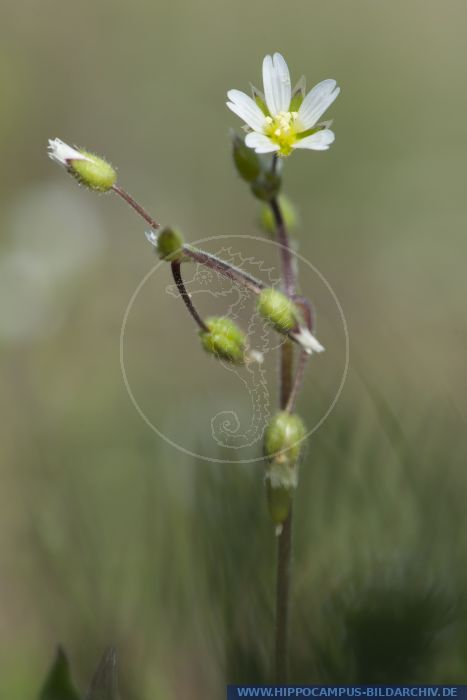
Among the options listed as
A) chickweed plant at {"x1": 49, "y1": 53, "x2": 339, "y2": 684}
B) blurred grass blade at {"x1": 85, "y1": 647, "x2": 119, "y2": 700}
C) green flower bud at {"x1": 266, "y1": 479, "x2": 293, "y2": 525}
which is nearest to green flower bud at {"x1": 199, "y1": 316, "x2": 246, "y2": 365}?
chickweed plant at {"x1": 49, "y1": 53, "x2": 339, "y2": 684}

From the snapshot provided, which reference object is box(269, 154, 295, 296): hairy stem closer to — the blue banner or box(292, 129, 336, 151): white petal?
box(292, 129, 336, 151): white petal

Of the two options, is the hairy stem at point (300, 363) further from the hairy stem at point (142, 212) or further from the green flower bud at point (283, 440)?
the hairy stem at point (142, 212)

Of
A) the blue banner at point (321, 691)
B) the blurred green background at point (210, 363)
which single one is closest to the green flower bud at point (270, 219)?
the blurred green background at point (210, 363)

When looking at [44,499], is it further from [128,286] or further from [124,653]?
[128,286]

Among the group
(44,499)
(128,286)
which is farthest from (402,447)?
(128,286)

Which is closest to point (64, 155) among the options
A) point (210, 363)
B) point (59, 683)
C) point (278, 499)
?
point (278, 499)

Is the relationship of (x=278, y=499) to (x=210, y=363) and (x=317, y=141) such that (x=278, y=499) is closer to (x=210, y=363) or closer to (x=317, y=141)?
(x=317, y=141)
